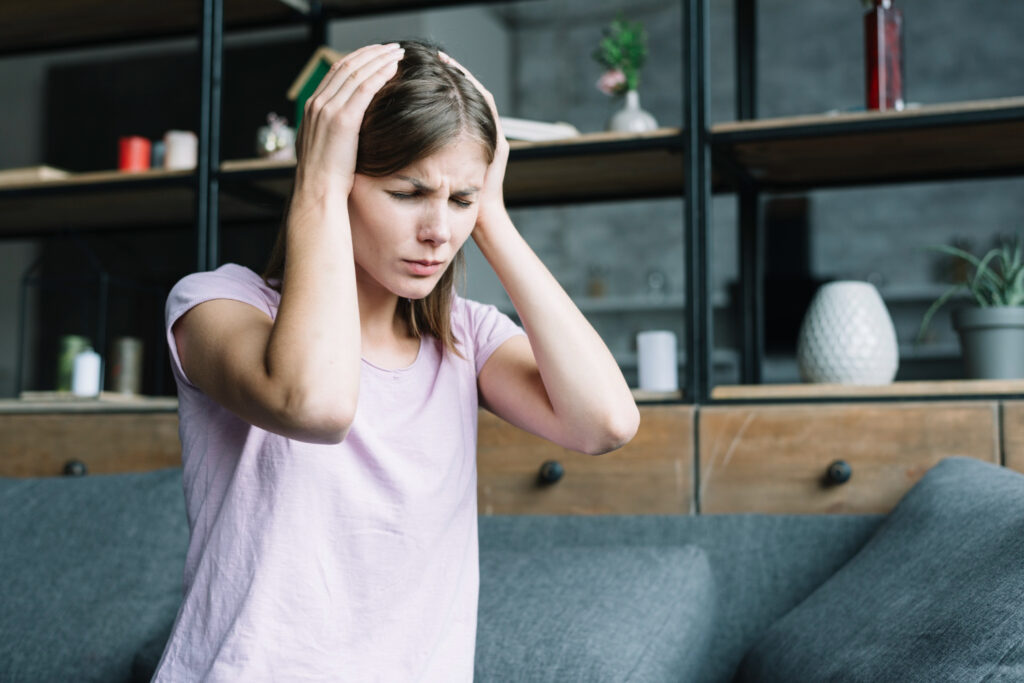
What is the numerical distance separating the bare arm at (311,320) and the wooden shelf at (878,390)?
99 centimetres

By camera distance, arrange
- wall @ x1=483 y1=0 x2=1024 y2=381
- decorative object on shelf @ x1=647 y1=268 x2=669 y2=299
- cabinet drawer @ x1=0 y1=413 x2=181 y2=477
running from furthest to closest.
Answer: decorative object on shelf @ x1=647 y1=268 x2=669 y2=299 < wall @ x1=483 y1=0 x2=1024 y2=381 < cabinet drawer @ x1=0 y1=413 x2=181 y2=477

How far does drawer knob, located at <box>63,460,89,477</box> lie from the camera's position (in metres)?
2.19

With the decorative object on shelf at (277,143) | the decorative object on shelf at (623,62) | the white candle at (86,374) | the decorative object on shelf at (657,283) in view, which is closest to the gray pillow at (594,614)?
the decorative object on shelf at (623,62)

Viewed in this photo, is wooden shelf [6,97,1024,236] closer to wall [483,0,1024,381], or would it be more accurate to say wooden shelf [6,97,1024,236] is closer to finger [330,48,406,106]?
finger [330,48,406,106]

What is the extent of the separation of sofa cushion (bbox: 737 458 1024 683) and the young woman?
0.40 m

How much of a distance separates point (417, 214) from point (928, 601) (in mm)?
755

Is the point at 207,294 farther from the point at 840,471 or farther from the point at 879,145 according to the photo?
the point at 879,145

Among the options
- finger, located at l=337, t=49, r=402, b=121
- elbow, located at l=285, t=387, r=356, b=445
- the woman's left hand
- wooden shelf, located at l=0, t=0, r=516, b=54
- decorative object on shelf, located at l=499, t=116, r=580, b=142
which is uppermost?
wooden shelf, located at l=0, t=0, r=516, b=54

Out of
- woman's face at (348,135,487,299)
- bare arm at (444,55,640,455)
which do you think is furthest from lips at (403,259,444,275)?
bare arm at (444,55,640,455)

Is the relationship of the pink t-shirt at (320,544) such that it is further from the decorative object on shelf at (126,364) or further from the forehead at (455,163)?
the decorative object on shelf at (126,364)

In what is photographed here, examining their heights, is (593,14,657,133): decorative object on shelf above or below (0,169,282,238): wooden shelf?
above

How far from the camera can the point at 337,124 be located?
40.4 inches

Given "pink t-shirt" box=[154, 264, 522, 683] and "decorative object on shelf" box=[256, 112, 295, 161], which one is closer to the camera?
"pink t-shirt" box=[154, 264, 522, 683]

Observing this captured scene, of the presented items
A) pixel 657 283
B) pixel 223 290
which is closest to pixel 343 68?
pixel 223 290
